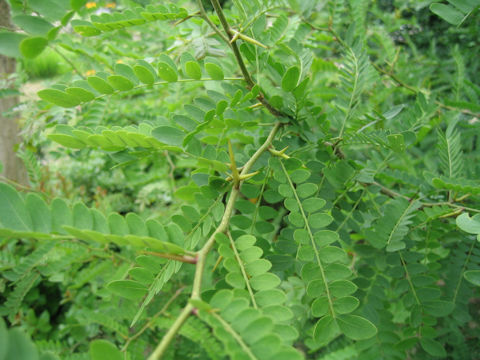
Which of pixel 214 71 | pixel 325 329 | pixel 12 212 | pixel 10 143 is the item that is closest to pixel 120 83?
pixel 214 71

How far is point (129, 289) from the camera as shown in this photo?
1.54ft

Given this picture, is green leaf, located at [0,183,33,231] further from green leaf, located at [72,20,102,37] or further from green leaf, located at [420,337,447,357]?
green leaf, located at [420,337,447,357]

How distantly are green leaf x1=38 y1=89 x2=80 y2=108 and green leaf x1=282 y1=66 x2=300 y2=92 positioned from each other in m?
0.32

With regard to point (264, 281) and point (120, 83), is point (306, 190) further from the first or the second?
point (120, 83)

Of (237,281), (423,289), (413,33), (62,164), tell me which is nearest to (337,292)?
(237,281)

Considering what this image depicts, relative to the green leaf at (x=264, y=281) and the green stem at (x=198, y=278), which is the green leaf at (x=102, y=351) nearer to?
the green stem at (x=198, y=278)

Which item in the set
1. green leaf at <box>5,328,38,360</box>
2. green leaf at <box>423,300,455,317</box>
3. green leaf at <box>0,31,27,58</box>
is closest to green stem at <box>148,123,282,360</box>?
green leaf at <box>5,328,38,360</box>

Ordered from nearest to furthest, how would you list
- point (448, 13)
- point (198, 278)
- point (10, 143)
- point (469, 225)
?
point (198, 278) < point (469, 225) < point (448, 13) < point (10, 143)

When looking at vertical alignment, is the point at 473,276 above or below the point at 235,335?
below

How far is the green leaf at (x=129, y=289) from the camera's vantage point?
1.50 feet

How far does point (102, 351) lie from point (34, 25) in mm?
360

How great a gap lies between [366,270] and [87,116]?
84cm

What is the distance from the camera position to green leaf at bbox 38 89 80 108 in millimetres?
488

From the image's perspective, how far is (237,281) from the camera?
0.42 metres
